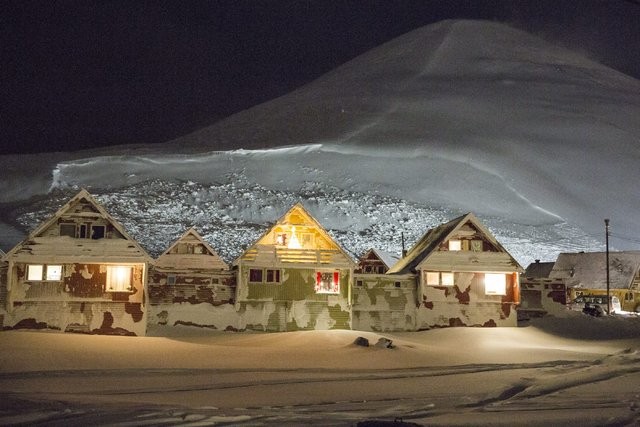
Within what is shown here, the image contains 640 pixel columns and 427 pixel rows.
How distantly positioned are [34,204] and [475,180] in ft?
235

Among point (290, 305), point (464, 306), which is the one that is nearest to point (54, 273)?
point (290, 305)

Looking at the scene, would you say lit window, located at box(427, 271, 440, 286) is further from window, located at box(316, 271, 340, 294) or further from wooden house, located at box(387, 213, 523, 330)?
window, located at box(316, 271, 340, 294)

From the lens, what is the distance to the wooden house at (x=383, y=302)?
41219mm

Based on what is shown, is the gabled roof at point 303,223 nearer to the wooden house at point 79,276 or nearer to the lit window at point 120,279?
the lit window at point 120,279

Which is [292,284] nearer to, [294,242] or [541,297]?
[294,242]

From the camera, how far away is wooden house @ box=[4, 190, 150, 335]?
1351 inches

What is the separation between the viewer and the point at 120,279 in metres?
35.9

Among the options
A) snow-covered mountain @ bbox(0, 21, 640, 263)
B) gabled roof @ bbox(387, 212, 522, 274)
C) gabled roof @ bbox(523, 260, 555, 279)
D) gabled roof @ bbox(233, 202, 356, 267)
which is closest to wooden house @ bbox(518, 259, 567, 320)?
gabled roof @ bbox(387, 212, 522, 274)

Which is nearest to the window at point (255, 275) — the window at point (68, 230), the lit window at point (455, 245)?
the window at point (68, 230)

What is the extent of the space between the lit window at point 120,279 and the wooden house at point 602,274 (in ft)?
160

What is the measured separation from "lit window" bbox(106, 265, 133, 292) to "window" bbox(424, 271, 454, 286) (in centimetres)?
1739

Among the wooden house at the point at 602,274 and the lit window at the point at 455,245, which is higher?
the lit window at the point at 455,245

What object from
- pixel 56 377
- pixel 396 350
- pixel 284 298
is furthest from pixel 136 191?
pixel 56 377

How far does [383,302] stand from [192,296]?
1130cm
